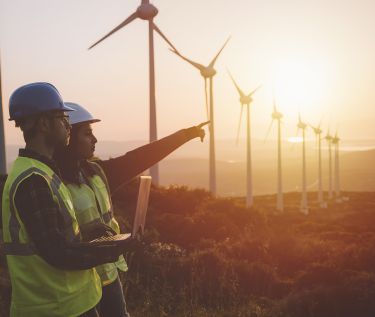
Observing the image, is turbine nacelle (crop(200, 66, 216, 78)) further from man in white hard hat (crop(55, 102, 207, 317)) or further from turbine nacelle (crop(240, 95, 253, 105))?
man in white hard hat (crop(55, 102, 207, 317))

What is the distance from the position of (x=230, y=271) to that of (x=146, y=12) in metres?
25.7

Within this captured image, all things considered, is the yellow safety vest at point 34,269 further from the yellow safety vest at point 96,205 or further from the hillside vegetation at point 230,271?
the hillside vegetation at point 230,271

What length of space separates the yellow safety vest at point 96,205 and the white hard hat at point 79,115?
327 millimetres

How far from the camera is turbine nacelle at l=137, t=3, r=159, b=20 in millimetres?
34656

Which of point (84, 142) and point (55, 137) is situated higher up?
point (55, 137)

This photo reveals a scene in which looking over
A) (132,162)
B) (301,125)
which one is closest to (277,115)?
(301,125)

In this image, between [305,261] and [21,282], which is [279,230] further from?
[21,282]

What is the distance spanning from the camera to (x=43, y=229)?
8.53 feet

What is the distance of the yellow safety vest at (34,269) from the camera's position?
9.04 ft

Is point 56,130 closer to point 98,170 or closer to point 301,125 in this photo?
point 98,170

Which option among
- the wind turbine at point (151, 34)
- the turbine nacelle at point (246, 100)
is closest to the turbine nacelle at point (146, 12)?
the wind turbine at point (151, 34)

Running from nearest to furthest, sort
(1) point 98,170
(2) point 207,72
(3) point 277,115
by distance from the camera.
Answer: (1) point 98,170 < (2) point 207,72 < (3) point 277,115

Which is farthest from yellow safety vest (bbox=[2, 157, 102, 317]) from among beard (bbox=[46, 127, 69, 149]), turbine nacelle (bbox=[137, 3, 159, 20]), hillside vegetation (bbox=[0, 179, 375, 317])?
turbine nacelle (bbox=[137, 3, 159, 20])

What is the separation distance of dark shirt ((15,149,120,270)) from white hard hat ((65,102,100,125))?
114 cm
